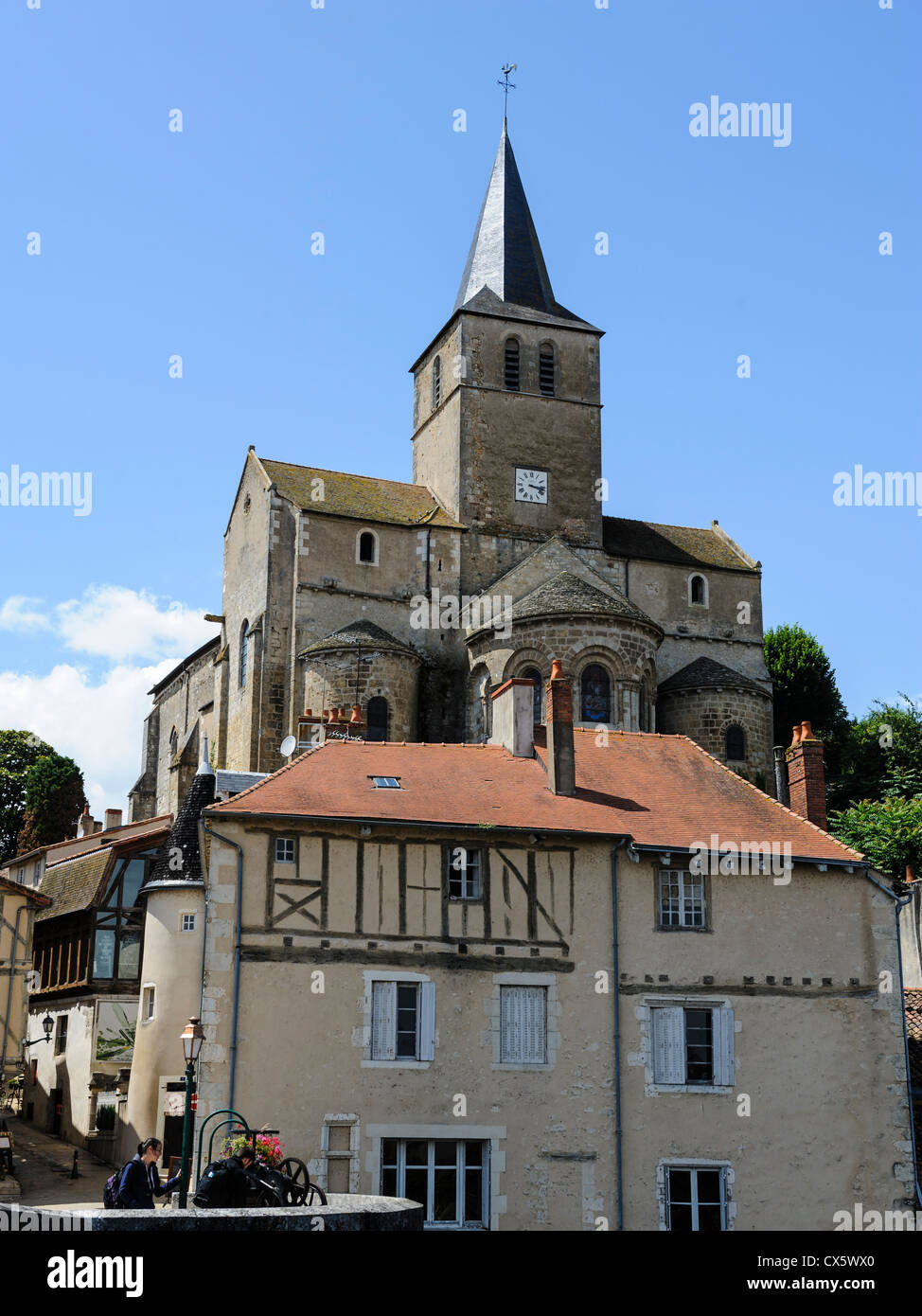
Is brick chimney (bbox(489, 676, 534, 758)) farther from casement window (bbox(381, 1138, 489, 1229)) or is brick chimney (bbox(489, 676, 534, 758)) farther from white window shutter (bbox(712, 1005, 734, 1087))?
casement window (bbox(381, 1138, 489, 1229))

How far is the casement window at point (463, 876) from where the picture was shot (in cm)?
1825

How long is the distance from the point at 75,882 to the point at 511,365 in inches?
762

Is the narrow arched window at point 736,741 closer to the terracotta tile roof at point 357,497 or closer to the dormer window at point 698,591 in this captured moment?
the dormer window at point 698,591

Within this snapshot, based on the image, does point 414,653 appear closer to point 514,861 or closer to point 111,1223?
point 514,861

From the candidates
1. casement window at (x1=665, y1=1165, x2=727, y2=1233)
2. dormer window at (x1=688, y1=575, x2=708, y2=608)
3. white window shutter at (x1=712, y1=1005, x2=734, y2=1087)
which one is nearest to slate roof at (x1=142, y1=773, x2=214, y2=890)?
white window shutter at (x1=712, y1=1005, x2=734, y2=1087)

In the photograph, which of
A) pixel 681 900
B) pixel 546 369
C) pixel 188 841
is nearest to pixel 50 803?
pixel 546 369

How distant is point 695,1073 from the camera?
59.1ft

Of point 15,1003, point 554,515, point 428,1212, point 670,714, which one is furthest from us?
point 554,515

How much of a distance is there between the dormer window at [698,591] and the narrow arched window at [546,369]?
661 centimetres

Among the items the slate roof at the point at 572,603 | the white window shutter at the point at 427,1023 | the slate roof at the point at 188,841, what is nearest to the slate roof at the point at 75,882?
the slate roof at the point at 188,841

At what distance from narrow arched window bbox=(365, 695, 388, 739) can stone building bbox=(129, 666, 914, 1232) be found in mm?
13838

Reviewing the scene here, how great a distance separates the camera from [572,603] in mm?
32906

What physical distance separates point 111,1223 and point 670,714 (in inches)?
1134
